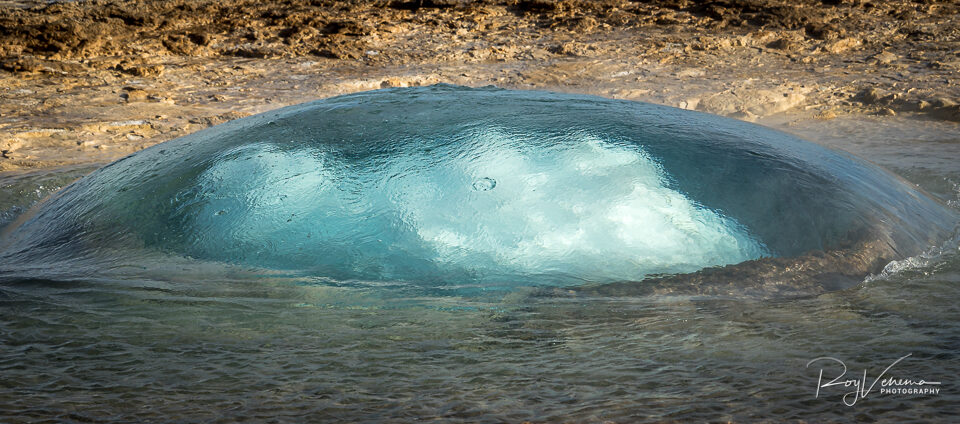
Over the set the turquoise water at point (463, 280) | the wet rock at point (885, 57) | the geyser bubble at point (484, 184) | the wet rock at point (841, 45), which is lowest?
the turquoise water at point (463, 280)

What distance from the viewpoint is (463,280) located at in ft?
6.30

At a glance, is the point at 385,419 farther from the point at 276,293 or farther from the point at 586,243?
the point at 586,243

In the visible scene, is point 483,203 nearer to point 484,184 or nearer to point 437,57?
point 484,184

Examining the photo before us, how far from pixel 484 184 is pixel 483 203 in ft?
0.22

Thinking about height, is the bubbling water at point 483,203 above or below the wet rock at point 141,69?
above

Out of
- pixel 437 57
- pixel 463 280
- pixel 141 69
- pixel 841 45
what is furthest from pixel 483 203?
pixel 841 45

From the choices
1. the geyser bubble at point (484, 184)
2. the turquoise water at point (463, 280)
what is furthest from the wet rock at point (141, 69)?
the geyser bubble at point (484, 184)

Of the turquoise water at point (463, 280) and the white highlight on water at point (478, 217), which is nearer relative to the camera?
the turquoise water at point (463, 280)

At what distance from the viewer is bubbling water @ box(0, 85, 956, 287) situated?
1.95m

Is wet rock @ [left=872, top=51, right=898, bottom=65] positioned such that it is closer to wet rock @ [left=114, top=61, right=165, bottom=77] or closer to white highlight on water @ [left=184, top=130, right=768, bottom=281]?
white highlight on water @ [left=184, top=130, right=768, bottom=281]

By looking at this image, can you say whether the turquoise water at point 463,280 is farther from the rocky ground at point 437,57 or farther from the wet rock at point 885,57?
the wet rock at point 885,57

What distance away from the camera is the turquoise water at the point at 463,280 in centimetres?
151

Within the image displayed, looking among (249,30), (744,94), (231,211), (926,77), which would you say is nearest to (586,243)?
(231,211)

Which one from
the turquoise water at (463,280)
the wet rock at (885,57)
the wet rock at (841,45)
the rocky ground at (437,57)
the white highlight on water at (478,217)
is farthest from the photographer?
the wet rock at (841,45)
